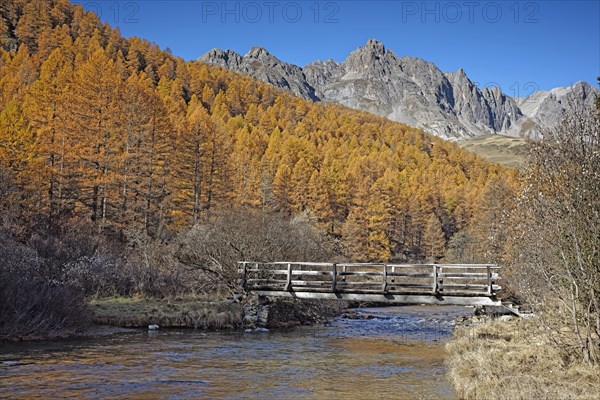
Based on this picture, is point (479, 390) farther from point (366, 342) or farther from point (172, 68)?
point (172, 68)

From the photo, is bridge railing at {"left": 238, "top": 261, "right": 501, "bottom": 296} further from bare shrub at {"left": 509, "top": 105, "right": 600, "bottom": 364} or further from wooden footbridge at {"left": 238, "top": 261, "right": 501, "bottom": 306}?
bare shrub at {"left": 509, "top": 105, "right": 600, "bottom": 364}

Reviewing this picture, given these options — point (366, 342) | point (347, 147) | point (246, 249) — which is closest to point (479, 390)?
point (366, 342)

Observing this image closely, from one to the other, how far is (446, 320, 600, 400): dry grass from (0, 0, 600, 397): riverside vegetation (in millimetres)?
274

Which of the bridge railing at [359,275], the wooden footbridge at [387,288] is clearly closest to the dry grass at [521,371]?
the wooden footbridge at [387,288]

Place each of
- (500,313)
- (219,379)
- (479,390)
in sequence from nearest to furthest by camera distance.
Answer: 1. (479,390)
2. (219,379)
3. (500,313)

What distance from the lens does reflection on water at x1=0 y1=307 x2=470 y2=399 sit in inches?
460

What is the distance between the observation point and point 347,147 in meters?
109

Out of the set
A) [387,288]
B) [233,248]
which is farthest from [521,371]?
[233,248]

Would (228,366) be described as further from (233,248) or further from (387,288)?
(233,248)

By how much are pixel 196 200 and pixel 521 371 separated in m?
42.9

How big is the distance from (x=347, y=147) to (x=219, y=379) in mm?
97812

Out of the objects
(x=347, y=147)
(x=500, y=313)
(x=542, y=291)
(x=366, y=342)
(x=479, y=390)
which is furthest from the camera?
(x=347, y=147)

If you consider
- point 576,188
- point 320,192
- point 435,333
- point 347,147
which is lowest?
point 435,333

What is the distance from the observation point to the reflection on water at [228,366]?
11680 millimetres
